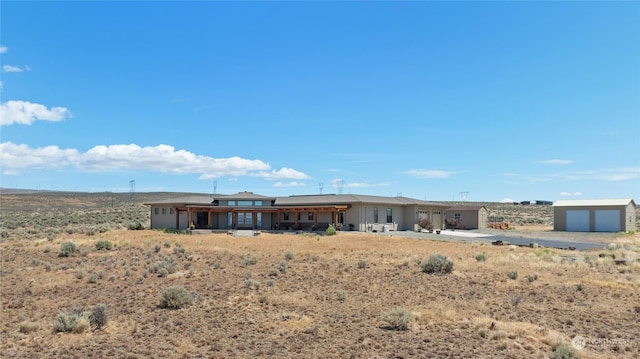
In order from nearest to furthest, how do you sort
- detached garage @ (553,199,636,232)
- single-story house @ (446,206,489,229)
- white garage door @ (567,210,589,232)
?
1. detached garage @ (553,199,636,232)
2. white garage door @ (567,210,589,232)
3. single-story house @ (446,206,489,229)

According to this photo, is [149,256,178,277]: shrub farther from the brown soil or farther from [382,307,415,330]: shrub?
[382,307,415,330]: shrub

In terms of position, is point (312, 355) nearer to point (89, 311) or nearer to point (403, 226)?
point (89, 311)

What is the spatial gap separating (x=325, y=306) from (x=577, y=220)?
42.8 m

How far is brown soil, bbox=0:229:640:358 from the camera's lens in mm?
8992

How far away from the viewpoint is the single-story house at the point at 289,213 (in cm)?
4034

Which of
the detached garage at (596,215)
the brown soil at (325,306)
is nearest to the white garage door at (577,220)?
the detached garage at (596,215)

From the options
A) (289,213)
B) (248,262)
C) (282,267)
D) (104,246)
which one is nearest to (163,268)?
(248,262)

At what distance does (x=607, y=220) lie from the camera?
148 ft

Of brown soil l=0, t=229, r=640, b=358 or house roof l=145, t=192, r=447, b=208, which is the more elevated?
house roof l=145, t=192, r=447, b=208

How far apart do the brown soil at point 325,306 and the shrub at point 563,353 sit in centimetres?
26

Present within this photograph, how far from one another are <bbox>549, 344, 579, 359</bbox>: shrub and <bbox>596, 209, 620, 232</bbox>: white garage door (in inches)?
1694

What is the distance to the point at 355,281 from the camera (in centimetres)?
1552

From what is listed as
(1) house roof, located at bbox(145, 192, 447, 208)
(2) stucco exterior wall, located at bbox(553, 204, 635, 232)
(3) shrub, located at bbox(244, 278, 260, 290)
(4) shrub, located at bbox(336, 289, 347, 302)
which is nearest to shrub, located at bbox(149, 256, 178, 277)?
(3) shrub, located at bbox(244, 278, 260, 290)

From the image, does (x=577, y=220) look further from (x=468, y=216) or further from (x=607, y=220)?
(x=468, y=216)
